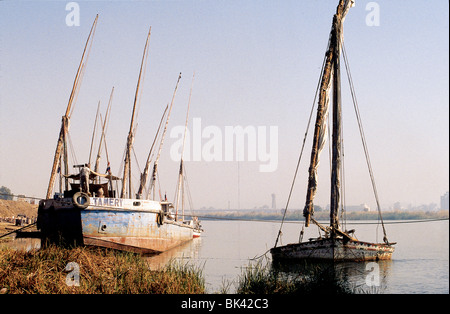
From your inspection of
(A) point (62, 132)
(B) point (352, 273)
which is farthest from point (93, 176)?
(B) point (352, 273)

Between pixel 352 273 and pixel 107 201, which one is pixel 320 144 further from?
pixel 107 201

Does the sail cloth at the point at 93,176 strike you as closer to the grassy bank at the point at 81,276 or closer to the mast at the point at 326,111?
the grassy bank at the point at 81,276

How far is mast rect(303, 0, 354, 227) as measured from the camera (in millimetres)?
28964

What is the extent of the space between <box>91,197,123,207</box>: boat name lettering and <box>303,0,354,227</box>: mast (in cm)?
1225

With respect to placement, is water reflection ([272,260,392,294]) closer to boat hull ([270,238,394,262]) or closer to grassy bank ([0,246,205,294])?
boat hull ([270,238,394,262])

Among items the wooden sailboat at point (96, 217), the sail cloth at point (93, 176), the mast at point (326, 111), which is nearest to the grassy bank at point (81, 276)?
the wooden sailboat at point (96, 217)

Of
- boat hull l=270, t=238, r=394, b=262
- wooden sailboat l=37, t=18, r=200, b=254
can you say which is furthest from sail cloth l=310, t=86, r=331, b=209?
wooden sailboat l=37, t=18, r=200, b=254

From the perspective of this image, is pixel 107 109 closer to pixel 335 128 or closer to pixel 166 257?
pixel 166 257

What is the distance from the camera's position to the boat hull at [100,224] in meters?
26.1

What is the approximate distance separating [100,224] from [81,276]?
1231 centimetres

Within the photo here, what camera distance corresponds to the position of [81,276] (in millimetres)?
14609

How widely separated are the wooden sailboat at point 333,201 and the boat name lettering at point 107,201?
10.3m

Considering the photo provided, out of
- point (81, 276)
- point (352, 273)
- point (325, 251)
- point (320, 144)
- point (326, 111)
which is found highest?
point (326, 111)
